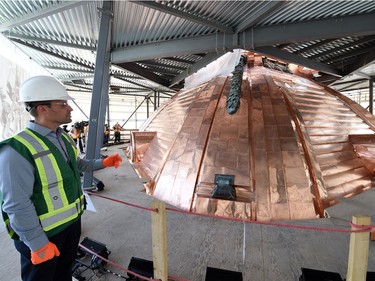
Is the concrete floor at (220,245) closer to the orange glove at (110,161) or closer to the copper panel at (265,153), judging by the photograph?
the copper panel at (265,153)

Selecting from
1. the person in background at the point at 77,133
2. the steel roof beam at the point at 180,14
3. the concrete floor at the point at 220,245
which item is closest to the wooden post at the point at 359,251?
the concrete floor at the point at 220,245

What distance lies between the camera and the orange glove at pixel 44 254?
1.71m

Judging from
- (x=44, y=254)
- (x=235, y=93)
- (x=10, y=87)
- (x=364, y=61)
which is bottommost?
(x=44, y=254)

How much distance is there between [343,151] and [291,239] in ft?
10.7

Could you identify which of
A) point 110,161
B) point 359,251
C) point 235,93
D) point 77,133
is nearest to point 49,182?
point 110,161

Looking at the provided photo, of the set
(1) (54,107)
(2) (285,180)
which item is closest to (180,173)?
(2) (285,180)

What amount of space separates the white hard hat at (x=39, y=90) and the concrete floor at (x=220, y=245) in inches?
89.2

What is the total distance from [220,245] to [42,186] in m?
2.76

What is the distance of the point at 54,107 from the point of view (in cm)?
200

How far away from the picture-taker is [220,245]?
3574mm

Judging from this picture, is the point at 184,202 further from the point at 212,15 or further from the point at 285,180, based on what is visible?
the point at 212,15

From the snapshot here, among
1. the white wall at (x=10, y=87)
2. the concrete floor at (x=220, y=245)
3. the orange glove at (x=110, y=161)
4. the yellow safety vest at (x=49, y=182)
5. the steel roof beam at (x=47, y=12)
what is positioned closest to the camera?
the yellow safety vest at (x=49, y=182)

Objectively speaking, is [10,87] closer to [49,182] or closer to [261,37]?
[49,182]

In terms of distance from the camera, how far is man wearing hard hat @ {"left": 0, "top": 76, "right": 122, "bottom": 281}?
5.40 ft
